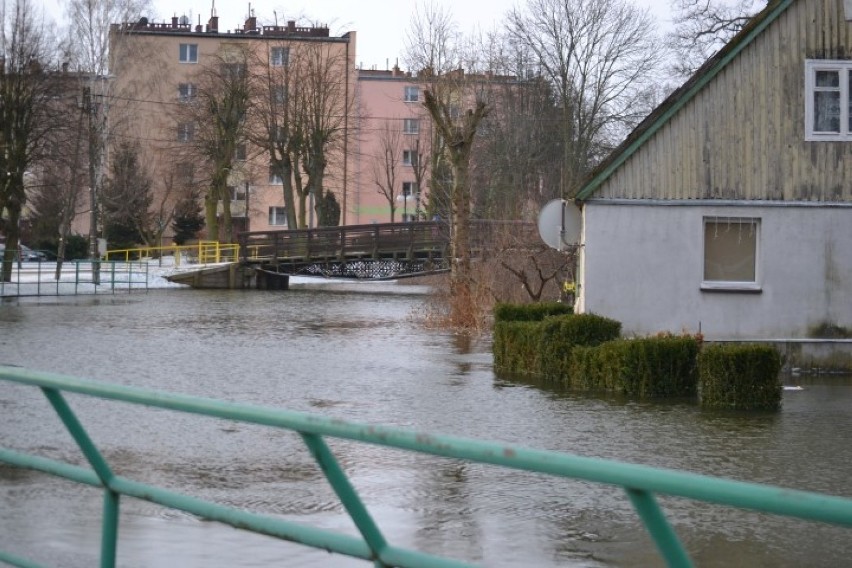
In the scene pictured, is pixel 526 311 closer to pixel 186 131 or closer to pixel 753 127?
pixel 753 127

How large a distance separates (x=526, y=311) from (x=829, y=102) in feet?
19.9

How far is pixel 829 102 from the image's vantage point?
21.1 m

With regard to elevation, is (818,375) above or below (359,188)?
below

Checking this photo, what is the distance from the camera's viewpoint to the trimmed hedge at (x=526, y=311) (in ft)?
72.1

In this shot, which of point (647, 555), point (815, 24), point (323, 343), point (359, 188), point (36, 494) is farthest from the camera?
point (359, 188)

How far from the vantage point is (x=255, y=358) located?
74.4 ft

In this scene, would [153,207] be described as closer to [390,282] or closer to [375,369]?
[390,282]

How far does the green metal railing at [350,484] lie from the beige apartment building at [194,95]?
60802 millimetres

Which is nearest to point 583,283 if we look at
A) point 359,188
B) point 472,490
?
point 472,490

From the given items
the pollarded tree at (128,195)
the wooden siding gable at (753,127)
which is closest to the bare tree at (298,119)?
the pollarded tree at (128,195)

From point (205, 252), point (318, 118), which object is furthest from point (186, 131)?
point (205, 252)

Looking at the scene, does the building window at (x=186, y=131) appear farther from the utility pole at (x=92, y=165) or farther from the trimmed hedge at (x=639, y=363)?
the trimmed hedge at (x=639, y=363)

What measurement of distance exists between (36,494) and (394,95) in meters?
86.7

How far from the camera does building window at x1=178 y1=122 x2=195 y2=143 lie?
73438 mm
